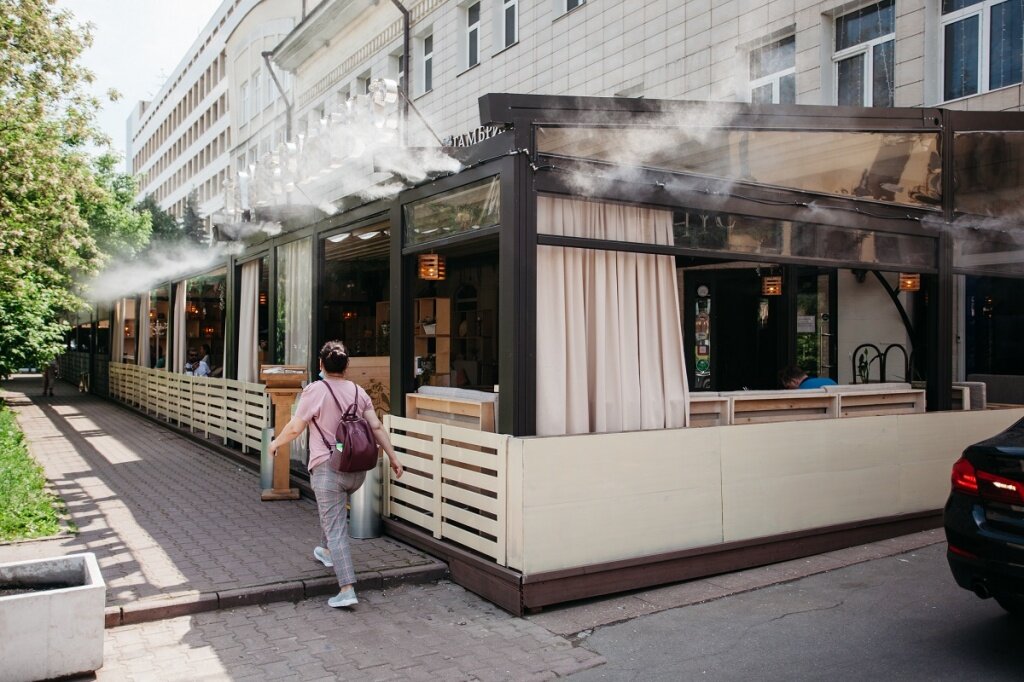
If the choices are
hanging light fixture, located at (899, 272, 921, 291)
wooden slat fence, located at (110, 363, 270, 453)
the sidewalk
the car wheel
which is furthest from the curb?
hanging light fixture, located at (899, 272, 921, 291)

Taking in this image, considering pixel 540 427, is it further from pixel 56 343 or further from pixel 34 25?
pixel 56 343

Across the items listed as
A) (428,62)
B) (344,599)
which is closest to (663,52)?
(428,62)

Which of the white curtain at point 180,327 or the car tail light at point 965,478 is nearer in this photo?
the car tail light at point 965,478

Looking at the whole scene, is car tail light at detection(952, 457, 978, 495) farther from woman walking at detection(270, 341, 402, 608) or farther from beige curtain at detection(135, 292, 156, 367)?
beige curtain at detection(135, 292, 156, 367)

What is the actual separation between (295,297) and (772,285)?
258 inches

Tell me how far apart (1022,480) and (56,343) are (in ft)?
69.0

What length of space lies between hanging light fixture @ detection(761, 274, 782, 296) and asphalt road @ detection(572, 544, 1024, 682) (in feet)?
18.9

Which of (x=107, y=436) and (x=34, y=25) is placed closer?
(x=34, y=25)

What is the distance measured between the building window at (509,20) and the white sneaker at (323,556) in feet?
49.1

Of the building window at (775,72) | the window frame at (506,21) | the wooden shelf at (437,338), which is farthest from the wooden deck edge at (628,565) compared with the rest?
the window frame at (506,21)

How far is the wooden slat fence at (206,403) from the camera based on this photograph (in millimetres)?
11797

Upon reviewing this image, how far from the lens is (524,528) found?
18.3ft

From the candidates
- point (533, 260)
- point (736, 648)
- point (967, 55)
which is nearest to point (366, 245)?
point (533, 260)

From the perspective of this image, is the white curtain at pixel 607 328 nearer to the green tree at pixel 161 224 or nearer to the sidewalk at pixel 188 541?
the sidewalk at pixel 188 541
